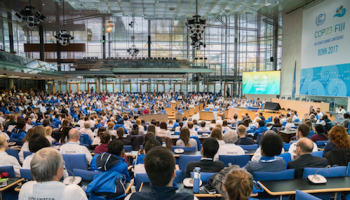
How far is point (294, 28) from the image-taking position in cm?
1747

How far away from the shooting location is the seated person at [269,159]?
8.67ft

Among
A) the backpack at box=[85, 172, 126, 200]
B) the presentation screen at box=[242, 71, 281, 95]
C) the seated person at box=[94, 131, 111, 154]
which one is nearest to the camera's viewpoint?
the backpack at box=[85, 172, 126, 200]

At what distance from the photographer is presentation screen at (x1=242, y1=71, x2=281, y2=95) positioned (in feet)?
64.3

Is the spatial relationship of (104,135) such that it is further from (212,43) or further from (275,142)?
(212,43)

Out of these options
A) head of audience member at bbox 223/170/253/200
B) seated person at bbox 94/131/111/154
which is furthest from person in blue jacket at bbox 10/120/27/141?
head of audience member at bbox 223/170/253/200

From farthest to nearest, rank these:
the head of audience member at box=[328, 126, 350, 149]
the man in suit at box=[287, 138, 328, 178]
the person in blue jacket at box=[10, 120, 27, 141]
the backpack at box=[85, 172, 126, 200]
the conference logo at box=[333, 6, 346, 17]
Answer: the conference logo at box=[333, 6, 346, 17]
the person in blue jacket at box=[10, 120, 27, 141]
the head of audience member at box=[328, 126, 350, 149]
the man in suit at box=[287, 138, 328, 178]
the backpack at box=[85, 172, 126, 200]

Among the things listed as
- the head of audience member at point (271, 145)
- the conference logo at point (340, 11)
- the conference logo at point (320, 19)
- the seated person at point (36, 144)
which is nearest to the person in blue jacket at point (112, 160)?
the seated person at point (36, 144)

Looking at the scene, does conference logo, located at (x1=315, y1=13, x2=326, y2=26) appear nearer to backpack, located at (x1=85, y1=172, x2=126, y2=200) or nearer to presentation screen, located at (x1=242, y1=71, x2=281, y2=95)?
presentation screen, located at (x1=242, y1=71, x2=281, y2=95)

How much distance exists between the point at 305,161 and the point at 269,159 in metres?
0.58

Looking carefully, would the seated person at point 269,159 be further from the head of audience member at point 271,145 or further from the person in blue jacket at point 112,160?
the person in blue jacket at point 112,160

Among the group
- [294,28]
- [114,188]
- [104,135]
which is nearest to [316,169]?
[114,188]

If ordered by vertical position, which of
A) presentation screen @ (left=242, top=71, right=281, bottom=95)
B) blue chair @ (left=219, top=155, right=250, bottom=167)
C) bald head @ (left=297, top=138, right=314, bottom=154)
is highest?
presentation screen @ (left=242, top=71, right=281, bottom=95)

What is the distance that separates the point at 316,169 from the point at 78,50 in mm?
30636

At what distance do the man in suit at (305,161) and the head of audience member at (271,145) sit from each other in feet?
1.28
